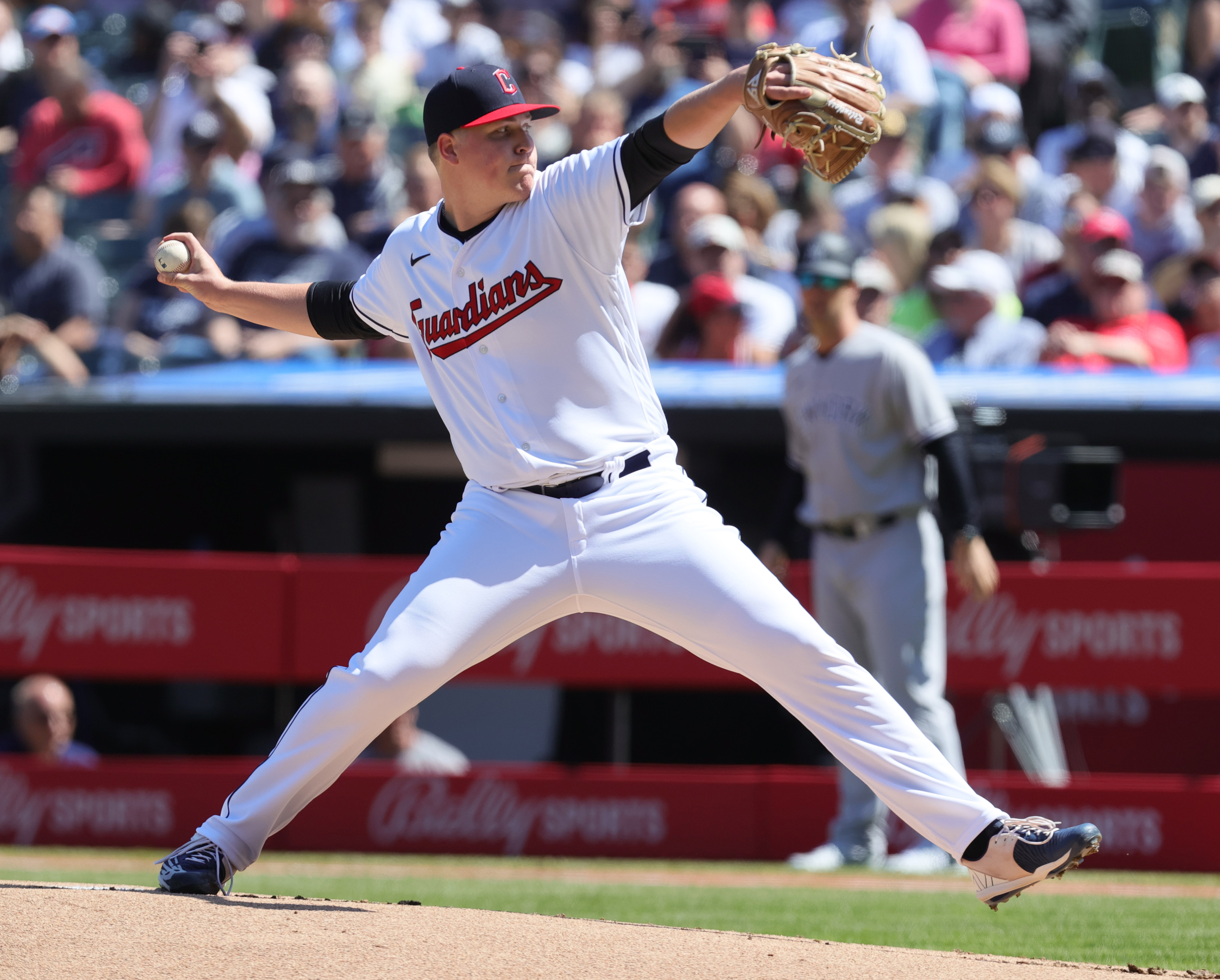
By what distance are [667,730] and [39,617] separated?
302 cm

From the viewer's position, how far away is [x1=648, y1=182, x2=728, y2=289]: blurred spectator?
8.98 m

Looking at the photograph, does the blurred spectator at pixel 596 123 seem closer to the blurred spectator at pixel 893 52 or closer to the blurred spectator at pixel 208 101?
the blurred spectator at pixel 893 52

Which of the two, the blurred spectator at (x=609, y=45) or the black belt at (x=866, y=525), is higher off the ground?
the blurred spectator at (x=609, y=45)

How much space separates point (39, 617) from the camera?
280 inches

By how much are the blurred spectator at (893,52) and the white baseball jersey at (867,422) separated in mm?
→ 4247

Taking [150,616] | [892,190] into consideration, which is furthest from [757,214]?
[150,616]

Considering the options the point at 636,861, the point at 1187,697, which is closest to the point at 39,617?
the point at 636,861

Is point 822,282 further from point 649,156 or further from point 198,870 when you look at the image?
point 198,870

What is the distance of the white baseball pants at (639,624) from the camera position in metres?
3.72

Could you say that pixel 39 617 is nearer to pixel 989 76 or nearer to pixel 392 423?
pixel 392 423

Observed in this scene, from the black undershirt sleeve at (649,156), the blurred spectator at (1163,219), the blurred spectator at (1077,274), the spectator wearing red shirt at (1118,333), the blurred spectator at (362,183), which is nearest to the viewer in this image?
the black undershirt sleeve at (649,156)

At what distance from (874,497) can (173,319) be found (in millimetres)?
4685

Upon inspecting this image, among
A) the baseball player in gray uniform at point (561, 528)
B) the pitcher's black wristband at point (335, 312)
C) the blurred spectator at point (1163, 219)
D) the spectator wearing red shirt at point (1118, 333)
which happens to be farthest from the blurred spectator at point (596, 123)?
the baseball player in gray uniform at point (561, 528)

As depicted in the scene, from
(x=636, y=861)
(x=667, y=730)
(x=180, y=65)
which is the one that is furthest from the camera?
(x=180, y=65)
